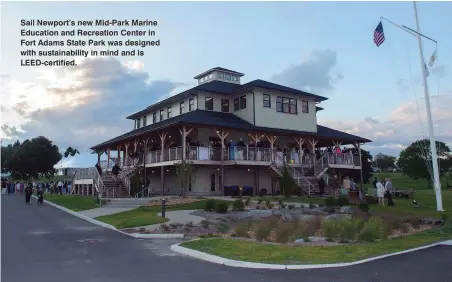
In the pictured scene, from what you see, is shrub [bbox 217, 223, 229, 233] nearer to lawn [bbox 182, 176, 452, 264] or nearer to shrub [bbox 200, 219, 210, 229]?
shrub [bbox 200, 219, 210, 229]

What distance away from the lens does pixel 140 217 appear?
18156mm

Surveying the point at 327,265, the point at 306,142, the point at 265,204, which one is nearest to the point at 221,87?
the point at 306,142

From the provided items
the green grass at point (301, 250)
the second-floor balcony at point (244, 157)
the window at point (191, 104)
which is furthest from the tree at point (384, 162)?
the green grass at point (301, 250)

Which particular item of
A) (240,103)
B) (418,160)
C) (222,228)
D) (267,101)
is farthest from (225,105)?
(418,160)

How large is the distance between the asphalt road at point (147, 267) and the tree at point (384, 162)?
5158 inches

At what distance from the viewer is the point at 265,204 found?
21.8 metres

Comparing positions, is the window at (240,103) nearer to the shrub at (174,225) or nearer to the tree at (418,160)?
the shrub at (174,225)

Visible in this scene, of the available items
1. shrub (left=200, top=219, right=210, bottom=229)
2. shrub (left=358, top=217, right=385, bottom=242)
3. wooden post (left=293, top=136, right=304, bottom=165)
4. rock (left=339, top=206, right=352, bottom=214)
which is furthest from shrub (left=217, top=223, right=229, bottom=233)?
wooden post (left=293, top=136, right=304, bottom=165)

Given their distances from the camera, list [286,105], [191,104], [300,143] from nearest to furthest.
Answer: [300,143]
[191,104]
[286,105]

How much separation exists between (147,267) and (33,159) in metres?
80.9

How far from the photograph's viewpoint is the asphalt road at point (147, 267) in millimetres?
7504

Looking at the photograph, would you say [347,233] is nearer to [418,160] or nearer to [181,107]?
[181,107]

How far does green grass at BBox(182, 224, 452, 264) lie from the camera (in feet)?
A: 29.3

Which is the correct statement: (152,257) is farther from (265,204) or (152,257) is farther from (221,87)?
(221,87)
